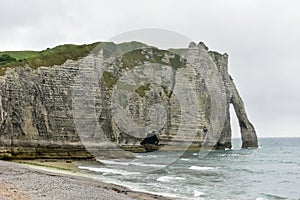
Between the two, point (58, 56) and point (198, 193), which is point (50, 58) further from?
point (198, 193)

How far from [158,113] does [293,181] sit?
48840mm

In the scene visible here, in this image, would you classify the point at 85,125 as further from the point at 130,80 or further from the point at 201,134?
the point at 201,134

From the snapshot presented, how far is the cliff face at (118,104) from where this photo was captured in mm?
50406

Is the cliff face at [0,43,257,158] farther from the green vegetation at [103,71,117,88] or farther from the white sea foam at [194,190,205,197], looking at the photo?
the white sea foam at [194,190,205,197]

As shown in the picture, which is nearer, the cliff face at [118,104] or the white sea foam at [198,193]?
the white sea foam at [198,193]

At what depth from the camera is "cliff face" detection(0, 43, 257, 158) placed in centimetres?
5041

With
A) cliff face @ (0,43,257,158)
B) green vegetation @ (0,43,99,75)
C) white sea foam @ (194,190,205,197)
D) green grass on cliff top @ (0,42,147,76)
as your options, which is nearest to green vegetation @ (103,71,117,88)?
cliff face @ (0,43,257,158)

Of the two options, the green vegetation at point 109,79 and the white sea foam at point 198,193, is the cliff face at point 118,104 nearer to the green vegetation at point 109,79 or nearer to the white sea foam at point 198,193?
the green vegetation at point 109,79

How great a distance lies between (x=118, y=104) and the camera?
238 ft

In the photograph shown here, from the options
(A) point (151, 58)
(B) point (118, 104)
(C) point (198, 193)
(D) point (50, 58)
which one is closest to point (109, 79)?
(B) point (118, 104)

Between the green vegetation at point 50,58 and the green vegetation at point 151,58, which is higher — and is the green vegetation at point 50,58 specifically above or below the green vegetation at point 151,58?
below

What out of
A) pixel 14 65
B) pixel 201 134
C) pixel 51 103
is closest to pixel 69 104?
pixel 51 103

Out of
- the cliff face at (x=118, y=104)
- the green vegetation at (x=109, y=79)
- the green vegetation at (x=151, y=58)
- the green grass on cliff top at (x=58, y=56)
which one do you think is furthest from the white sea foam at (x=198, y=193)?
the green vegetation at (x=151, y=58)

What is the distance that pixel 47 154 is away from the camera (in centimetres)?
4925
